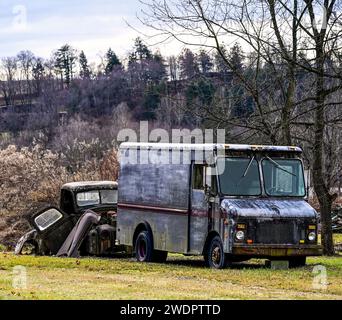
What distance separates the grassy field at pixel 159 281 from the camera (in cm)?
1484

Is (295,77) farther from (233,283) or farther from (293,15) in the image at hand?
(233,283)

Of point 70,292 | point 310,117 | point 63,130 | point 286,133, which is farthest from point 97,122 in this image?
point 70,292

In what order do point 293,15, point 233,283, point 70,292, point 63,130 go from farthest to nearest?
point 63,130 < point 293,15 < point 233,283 < point 70,292

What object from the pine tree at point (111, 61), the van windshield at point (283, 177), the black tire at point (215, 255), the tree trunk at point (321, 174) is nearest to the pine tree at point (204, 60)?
the tree trunk at point (321, 174)

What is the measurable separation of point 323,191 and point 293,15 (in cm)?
497

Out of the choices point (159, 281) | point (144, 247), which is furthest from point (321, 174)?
point (159, 281)

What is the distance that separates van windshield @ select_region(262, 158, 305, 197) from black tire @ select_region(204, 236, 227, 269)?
1631 mm

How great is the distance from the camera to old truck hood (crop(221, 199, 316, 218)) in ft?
68.3

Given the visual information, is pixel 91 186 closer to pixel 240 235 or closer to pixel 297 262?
pixel 297 262

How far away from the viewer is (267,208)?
21047 millimetres

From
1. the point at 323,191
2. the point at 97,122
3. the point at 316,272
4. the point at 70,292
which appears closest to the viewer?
the point at 70,292

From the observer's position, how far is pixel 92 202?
2908cm

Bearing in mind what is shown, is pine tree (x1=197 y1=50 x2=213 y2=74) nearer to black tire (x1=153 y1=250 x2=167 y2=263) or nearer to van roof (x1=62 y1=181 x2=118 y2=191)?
van roof (x1=62 y1=181 x2=118 y2=191)

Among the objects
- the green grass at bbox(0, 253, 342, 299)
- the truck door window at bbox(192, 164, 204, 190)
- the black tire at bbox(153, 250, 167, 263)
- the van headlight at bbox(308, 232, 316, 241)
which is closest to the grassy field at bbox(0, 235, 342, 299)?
the green grass at bbox(0, 253, 342, 299)
